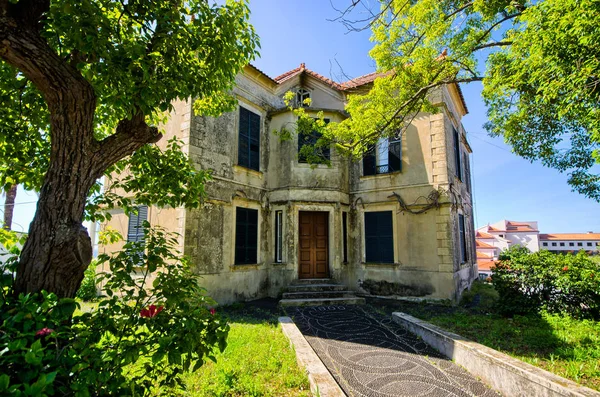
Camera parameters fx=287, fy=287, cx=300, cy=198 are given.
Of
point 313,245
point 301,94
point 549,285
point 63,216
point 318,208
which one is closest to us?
point 63,216

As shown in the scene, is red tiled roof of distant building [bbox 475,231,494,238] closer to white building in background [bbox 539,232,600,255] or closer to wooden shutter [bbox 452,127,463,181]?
white building in background [bbox 539,232,600,255]

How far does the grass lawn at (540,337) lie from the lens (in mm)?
4194

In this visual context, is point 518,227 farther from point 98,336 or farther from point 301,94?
point 98,336

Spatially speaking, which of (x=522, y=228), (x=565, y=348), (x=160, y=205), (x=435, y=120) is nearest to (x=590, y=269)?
(x=565, y=348)

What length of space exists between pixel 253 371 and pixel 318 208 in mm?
6813

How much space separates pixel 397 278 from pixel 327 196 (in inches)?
148

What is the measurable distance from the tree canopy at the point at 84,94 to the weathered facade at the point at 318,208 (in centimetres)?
514

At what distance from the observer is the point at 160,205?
3668 mm

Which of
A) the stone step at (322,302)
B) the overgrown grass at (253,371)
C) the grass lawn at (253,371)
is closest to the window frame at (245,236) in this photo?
the stone step at (322,302)

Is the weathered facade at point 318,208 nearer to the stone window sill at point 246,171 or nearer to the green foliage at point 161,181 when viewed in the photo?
the stone window sill at point 246,171

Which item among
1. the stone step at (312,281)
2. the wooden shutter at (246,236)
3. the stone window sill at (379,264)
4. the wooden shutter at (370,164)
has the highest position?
the wooden shutter at (370,164)

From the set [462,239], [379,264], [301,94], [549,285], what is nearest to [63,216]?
[549,285]

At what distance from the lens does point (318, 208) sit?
412 inches

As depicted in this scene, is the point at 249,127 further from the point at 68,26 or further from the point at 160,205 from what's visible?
the point at 68,26
